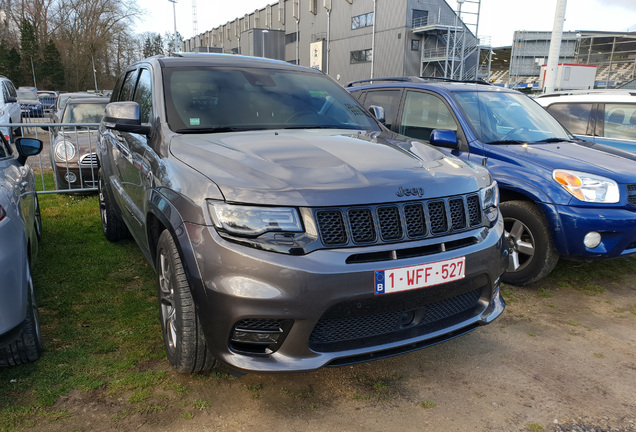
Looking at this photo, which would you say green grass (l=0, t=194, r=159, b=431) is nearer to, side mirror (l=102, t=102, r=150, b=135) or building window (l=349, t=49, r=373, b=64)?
side mirror (l=102, t=102, r=150, b=135)

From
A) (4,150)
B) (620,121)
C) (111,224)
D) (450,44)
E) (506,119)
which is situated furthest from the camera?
(450,44)

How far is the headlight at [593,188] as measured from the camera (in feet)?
12.6

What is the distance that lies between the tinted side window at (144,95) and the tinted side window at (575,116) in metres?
5.59

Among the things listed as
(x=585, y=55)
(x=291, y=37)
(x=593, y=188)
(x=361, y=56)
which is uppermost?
(x=291, y=37)

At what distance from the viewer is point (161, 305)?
9.23 feet

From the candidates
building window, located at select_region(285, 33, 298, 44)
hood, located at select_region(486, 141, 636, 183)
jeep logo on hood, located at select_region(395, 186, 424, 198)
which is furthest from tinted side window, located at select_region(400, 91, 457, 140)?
building window, located at select_region(285, 33, 298, 44)

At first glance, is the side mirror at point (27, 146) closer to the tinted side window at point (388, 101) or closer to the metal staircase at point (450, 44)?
the tinted side window at point (388, 101)

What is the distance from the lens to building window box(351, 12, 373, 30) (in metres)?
39.5

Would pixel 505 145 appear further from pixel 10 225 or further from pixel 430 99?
pixel 10 225

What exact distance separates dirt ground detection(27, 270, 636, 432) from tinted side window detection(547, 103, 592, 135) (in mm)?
4235

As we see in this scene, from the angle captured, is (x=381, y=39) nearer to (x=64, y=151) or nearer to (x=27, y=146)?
(x=64, y=151)

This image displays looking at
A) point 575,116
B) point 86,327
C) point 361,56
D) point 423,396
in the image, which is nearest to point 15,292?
point 86,327

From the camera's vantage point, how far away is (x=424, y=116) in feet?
16.9

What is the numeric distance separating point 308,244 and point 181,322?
31.7 inches
